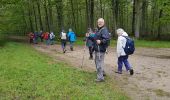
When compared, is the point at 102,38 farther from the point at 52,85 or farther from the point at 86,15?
the point at 86,15

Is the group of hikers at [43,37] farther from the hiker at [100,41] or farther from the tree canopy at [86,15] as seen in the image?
the hiker at [100,41]

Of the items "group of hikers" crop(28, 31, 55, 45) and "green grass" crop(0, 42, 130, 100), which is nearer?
"green grass" crop(0, 42, 130, 100)

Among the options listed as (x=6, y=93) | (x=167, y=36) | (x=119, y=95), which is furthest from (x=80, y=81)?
(x=167, y=36)

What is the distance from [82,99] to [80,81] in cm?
268

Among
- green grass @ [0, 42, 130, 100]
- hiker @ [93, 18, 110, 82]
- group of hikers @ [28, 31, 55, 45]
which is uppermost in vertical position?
hiker @ [93, 18, 110, 82]

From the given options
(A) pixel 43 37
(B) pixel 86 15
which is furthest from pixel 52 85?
(B) pixel 86 15

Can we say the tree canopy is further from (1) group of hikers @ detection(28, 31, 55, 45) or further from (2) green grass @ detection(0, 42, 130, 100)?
(2) green grass @ detection(0, 42, 130, 100)

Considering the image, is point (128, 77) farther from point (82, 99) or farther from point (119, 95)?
point (82, 99)

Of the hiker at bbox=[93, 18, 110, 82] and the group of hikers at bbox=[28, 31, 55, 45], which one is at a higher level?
the hiker at bbox=[93, 18, 110, 82]

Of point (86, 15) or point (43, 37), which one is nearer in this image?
point (43, 37)

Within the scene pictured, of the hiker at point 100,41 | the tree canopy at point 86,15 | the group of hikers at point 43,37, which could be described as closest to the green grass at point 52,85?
the hiker at point 100,41

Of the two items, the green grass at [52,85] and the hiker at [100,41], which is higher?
the hiker at [100,41]

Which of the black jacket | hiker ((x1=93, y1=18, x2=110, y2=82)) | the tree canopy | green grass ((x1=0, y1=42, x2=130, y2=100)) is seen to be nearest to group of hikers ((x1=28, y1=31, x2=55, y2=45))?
the tree canopy

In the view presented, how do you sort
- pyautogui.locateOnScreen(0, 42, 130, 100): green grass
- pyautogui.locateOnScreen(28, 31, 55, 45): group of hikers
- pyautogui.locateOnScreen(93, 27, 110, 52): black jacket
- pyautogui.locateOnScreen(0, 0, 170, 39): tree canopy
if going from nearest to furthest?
pyautogui.locateOnScreen(0, 42, 130, 100): green grass < pyautogui.locateOnScreen(93, 27, 110, 52): black jacket < pyautogui.locateOnScreen(28, 31, 55, 45): group of hikers < pyautogui.locateOnScreen(0, 0, 170, 39): tree canopy
